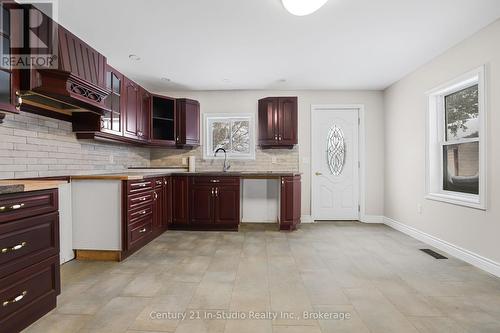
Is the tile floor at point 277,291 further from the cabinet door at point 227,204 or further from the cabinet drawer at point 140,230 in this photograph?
the cabinet door at point 227,204

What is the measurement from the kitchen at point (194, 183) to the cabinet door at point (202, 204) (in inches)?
0.9

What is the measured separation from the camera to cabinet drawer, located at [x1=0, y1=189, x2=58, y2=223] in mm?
1499

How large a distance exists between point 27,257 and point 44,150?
1350 millimetres

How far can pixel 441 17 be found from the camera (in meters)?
2.43

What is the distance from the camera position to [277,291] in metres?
2.12

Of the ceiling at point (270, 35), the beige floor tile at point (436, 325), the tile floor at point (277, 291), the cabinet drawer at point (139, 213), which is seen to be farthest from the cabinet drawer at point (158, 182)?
the beige floor tile at point (436, 325)

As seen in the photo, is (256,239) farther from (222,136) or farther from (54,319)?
(54,319)

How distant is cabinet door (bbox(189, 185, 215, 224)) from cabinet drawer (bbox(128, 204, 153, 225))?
0.79 metres

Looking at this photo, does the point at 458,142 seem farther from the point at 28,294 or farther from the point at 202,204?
the point at 28,294

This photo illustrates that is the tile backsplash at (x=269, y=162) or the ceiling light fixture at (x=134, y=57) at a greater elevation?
the ceiling light fixture at (x=134, y=57)

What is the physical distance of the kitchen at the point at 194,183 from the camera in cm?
177

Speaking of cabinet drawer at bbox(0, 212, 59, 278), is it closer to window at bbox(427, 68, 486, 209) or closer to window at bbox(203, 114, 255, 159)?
window at bbox(203, 114, 255, 159)

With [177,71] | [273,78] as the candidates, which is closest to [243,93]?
[273,78]

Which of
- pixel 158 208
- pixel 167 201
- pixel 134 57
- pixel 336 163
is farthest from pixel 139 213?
pixel 336 163
